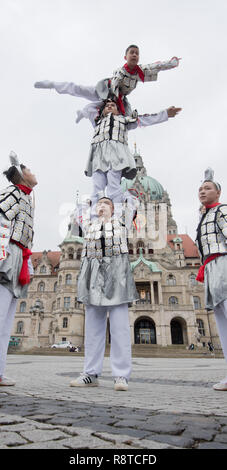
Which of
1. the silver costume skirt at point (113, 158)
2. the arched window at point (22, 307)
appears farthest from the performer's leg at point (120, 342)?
the arched window at point (22, 307)

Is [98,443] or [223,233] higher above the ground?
[223,233]

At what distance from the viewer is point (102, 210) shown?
15.4 feet

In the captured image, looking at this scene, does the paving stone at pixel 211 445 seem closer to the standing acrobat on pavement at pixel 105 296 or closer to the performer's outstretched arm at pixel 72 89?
the standing acrobat on pavement at pixel 105 296

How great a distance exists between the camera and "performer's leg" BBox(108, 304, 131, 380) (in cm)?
396

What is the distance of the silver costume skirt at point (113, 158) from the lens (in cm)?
517

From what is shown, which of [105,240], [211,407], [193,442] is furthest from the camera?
[105,240]

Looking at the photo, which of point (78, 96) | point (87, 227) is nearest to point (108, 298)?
point (87, 227)

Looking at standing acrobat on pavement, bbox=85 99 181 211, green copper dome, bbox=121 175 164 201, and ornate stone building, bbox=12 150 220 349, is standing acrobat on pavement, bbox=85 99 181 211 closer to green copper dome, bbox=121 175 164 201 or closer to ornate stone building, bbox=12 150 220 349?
ornate stone building, bbox=12 150 220 349

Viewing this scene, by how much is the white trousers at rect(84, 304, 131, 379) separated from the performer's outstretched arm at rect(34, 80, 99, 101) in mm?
4114

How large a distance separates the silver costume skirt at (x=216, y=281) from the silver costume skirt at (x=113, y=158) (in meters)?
2.20

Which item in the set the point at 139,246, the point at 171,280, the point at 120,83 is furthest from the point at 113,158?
the point at 139,246

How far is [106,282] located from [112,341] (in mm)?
825

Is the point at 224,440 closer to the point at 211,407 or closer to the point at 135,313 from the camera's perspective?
the point at 211,407

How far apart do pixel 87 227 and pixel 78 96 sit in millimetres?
2912
